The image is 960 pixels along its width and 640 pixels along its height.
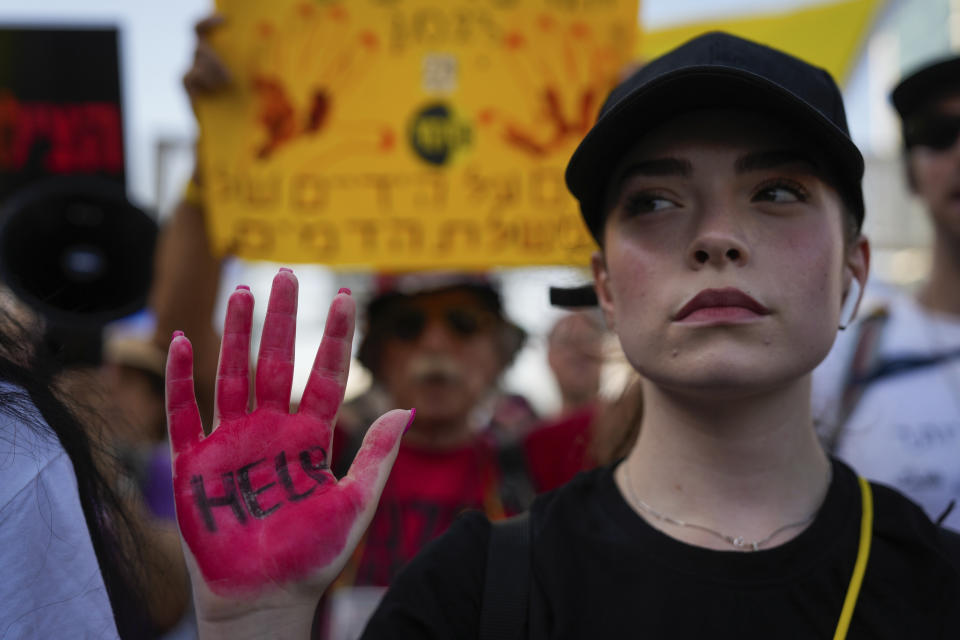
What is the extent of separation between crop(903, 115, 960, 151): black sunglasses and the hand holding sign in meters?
1.77

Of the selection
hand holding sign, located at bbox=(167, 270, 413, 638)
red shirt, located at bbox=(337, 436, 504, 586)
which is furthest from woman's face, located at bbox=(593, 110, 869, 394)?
red shirt, located at bbox=(337, 436, 504, 586)

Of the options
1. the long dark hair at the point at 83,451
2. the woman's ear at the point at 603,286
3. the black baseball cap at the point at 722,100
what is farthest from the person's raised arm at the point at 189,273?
the black baseball cap at the point at 722,100

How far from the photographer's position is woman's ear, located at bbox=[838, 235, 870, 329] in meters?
1.59

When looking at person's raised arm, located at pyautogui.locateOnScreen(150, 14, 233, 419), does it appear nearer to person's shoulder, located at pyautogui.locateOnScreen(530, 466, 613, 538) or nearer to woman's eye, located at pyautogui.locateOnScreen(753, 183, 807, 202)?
person's shoulder, located at pyautogui.locateOnScreen(530, 466, 613, 538)

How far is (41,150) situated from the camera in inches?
128

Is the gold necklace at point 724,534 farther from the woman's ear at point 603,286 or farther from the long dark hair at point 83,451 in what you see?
the long dark hair at point 83,451

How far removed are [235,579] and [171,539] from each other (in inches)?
64.2

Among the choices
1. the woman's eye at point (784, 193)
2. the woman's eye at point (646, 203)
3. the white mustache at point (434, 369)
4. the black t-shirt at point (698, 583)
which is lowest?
the white mustache at point (434, 369)

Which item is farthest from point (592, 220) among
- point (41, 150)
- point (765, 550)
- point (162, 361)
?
point (41, 150)

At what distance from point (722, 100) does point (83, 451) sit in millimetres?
1202

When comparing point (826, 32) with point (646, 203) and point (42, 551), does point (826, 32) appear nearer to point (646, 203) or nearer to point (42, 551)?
point (646, 203)

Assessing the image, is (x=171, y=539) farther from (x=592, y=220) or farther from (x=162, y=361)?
(x=592, y=220)

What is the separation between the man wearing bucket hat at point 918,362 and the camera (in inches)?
82.4

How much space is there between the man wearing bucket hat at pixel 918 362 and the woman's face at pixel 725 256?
0.78m
